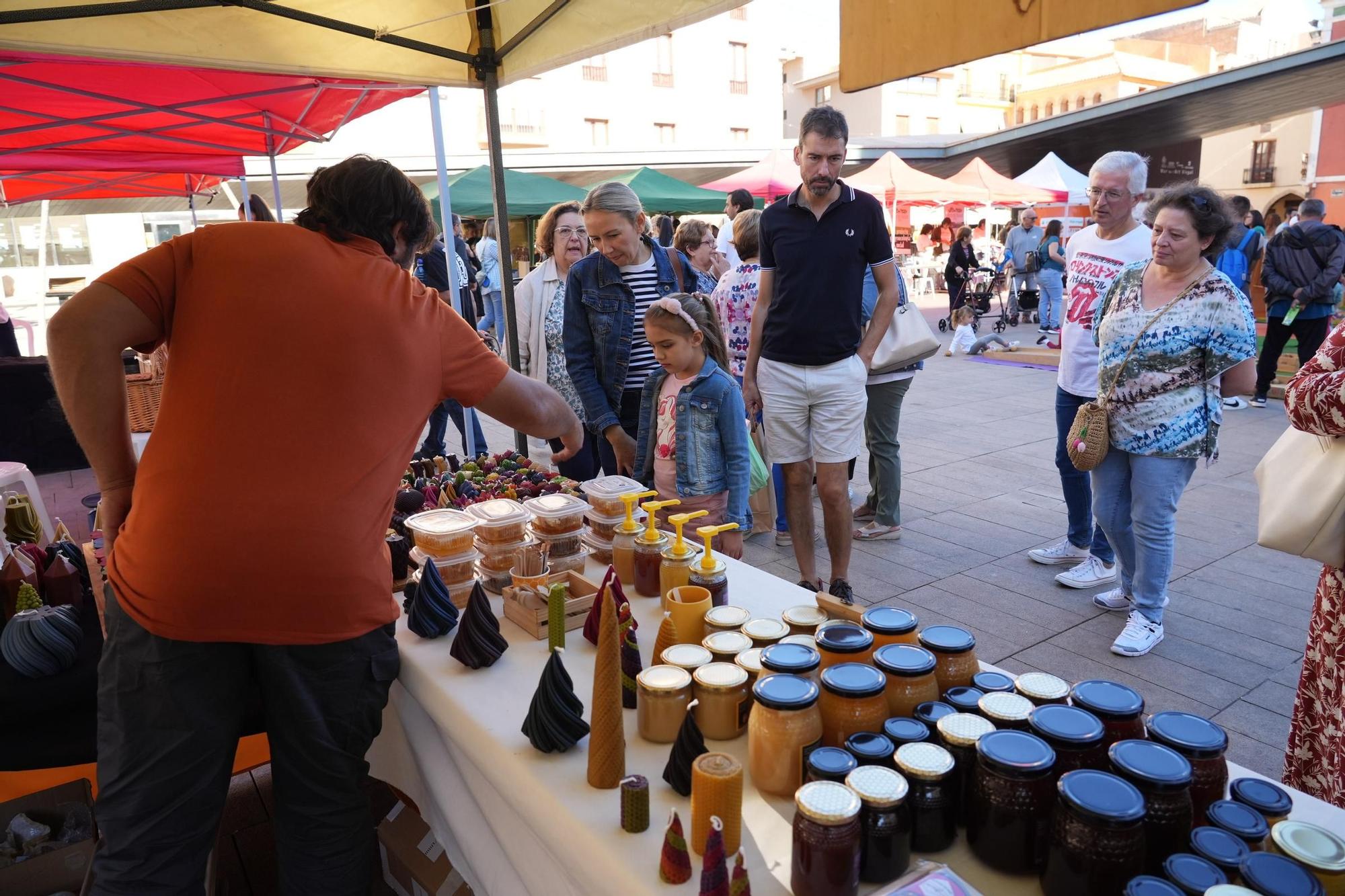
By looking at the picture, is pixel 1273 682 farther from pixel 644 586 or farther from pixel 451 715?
pixel 451 715

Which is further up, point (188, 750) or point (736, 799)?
point (736, 799)

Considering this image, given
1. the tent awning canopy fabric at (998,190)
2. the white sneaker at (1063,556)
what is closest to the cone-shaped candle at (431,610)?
the white sneaker at (1063,556)

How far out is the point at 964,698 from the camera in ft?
3.87

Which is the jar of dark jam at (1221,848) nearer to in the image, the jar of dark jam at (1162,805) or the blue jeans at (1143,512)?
the jar of dark jam at (1162,805)

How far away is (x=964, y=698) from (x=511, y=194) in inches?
428

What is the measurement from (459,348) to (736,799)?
1.01 metres

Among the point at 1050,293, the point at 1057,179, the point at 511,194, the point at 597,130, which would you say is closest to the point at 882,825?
the point at 511,194

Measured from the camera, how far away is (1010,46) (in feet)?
4.30

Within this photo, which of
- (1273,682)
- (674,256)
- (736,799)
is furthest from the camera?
(674,256)

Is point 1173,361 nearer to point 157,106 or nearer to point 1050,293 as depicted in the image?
point 157,106

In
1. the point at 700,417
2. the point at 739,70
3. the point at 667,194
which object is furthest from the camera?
the point at 739,70

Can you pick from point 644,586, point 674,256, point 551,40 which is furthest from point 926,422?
point 644,586

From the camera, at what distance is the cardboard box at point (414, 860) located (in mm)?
1901

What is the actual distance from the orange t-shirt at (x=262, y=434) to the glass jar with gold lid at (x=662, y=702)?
0.58 meters
